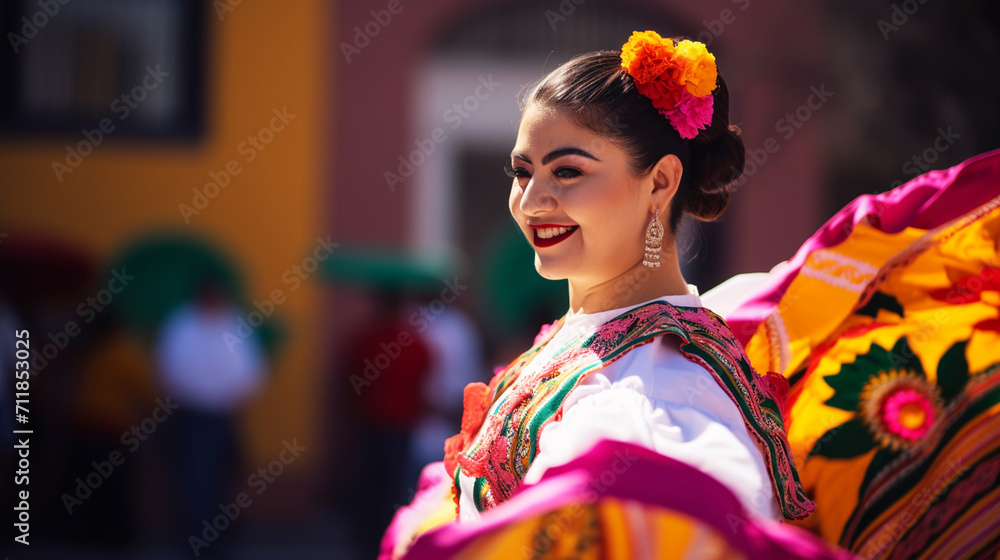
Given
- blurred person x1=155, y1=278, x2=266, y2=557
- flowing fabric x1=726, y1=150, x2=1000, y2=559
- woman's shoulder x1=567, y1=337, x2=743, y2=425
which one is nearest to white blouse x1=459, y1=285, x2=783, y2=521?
woman's shoulder x1=567, y1=337, x2=743, y2=425

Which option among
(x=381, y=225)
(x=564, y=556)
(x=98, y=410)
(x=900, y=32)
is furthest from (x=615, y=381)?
(x=381, y=225)

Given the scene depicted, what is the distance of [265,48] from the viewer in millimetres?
7422

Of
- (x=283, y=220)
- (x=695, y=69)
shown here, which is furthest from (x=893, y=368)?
(x=283, y=220)

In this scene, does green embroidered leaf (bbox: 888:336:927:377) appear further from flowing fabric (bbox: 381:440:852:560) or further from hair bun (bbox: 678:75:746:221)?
flowing fabric (bbox: 381:440:852:560)

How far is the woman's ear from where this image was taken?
179cm

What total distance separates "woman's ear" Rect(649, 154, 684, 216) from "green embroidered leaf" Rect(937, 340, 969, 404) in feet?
2.36

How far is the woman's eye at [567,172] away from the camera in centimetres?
174

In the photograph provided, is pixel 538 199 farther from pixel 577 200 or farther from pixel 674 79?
pixel 674 79

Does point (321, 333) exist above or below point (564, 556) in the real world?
above

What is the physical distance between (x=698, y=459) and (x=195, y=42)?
269 inches

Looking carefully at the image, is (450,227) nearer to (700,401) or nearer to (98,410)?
(98,410)

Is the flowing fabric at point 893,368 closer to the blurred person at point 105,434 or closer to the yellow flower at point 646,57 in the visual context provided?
the yellow flower at point 646,57

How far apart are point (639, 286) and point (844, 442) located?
2.05ft

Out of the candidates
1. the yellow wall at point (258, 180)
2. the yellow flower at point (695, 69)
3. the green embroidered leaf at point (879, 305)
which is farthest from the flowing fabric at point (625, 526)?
the yellow wall at point (258, 180)
